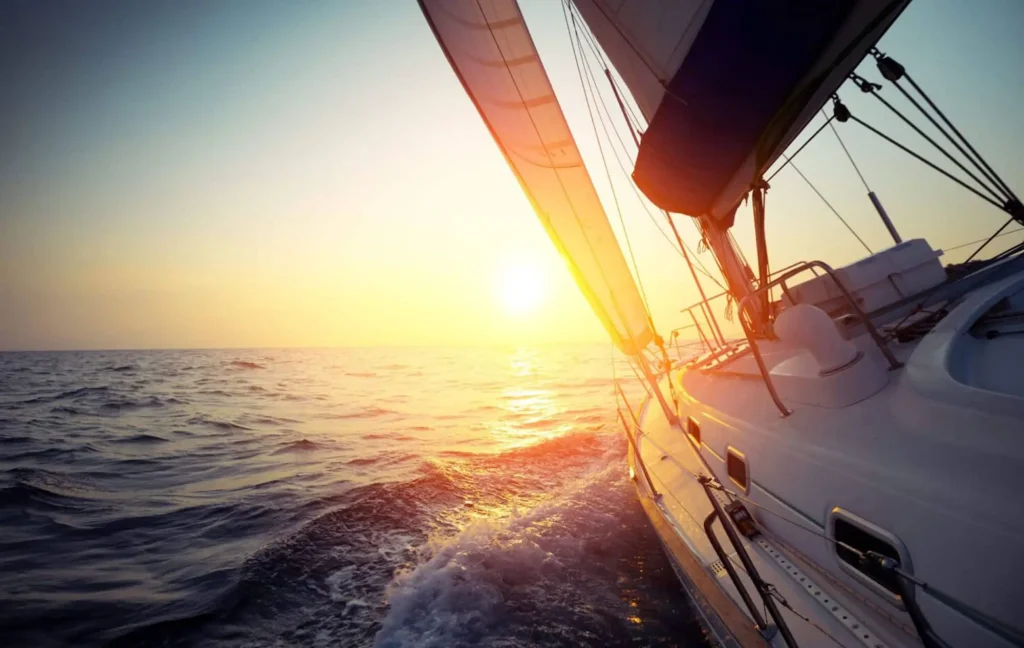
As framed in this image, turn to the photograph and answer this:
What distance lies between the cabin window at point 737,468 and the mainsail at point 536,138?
251 cm

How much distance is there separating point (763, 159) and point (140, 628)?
25.4ft

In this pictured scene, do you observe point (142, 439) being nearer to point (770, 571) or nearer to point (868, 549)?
point (770, 571)

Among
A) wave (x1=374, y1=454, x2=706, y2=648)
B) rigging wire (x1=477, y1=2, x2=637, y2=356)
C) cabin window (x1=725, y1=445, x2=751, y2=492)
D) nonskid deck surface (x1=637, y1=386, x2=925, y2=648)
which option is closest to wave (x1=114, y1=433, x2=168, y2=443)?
wave (x1=374, y1=454, x2=706, y2=648)

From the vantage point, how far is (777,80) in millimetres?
3219

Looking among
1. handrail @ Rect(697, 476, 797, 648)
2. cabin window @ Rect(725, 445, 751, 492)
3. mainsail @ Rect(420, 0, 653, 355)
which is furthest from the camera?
mainsail @ Rect(420, 0, 653, 355)

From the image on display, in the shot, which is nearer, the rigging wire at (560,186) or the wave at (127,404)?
the rigging wire at (560,186)

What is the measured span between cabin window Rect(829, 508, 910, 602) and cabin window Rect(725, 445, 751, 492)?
3.03ft

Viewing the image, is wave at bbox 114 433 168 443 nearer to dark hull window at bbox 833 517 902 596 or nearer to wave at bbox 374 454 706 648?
wave at bbox 374 454 706 648

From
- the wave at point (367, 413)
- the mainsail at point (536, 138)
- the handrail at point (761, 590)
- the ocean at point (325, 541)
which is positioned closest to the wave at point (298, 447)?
the ocean at point (325, 541)

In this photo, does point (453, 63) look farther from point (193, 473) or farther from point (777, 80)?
point (193, 473)

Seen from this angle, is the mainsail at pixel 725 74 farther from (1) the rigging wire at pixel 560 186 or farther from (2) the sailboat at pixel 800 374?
(1) the rigging wire at pixel 560 186

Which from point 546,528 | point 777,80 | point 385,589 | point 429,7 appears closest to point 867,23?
point 777,80

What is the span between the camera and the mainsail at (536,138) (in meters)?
5.89

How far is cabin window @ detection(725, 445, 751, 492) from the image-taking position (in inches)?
123
